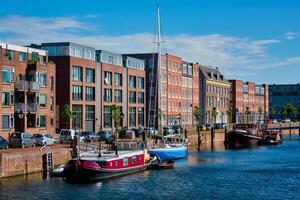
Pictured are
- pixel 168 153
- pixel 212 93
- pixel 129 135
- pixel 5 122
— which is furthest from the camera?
pixel 212 93

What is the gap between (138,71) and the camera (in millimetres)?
133500

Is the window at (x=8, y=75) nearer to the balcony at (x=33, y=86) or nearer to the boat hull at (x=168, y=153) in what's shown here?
the balcony at (x=33, y=86)

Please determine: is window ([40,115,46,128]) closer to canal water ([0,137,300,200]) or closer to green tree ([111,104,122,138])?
green tree ([111,104,122,138])

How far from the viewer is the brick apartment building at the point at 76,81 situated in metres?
106

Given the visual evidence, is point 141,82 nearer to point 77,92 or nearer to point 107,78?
point 107,78

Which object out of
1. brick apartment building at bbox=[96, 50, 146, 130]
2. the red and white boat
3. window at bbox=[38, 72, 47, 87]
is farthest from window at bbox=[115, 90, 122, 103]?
the red and white boat

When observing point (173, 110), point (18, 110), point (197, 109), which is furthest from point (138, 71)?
point (18, 110)

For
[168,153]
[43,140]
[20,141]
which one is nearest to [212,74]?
[168,153]

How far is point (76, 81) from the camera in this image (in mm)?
108375

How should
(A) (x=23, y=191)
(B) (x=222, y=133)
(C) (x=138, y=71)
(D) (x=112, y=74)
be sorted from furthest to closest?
(B) (x=222, y=133) < (C) (x=138, y=71) < (D) (x=112, y=74) < (A) (x=23, y=191)

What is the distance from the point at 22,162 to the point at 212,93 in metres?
126

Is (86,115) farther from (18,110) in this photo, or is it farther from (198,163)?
(198,163)

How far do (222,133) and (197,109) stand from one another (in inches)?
852

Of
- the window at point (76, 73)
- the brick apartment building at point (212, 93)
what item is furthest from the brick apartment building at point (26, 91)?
the brick apartment building at point (212, 93)
